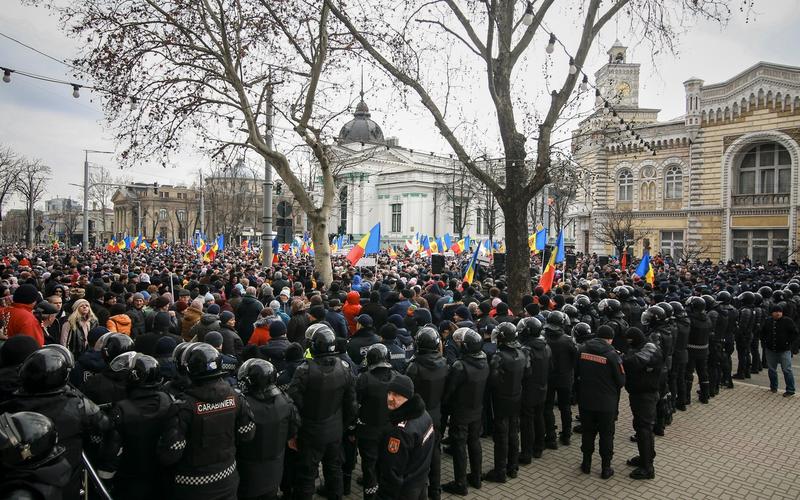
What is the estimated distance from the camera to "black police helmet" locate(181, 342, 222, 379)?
13.8ft

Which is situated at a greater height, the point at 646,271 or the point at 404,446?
the point at 646,271

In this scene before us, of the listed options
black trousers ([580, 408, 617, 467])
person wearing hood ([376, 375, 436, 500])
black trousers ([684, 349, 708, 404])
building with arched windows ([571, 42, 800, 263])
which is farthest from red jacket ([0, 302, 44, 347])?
building with arched windows ([571, 42, 800, 263])

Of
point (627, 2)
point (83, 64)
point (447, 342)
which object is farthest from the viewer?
point (83, 64)

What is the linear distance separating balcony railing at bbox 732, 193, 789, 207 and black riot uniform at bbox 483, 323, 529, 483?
34.3 metres

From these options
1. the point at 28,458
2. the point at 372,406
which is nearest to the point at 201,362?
the point at 28,458

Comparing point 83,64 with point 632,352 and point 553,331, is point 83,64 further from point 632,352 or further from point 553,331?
point 632,352

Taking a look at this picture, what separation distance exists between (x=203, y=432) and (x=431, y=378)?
2645mm

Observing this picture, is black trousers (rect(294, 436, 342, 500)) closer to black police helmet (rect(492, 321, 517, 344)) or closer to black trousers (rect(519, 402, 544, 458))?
black police helmet (rect(492, 321, 517, 344))

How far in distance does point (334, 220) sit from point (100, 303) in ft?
210

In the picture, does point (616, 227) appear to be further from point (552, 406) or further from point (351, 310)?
point (552, 406)

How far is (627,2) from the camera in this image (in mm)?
11953

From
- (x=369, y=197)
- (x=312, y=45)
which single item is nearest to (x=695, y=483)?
(x=312, y=45)

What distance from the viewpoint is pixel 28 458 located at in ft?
9.44

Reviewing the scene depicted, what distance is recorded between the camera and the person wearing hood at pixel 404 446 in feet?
13.5
